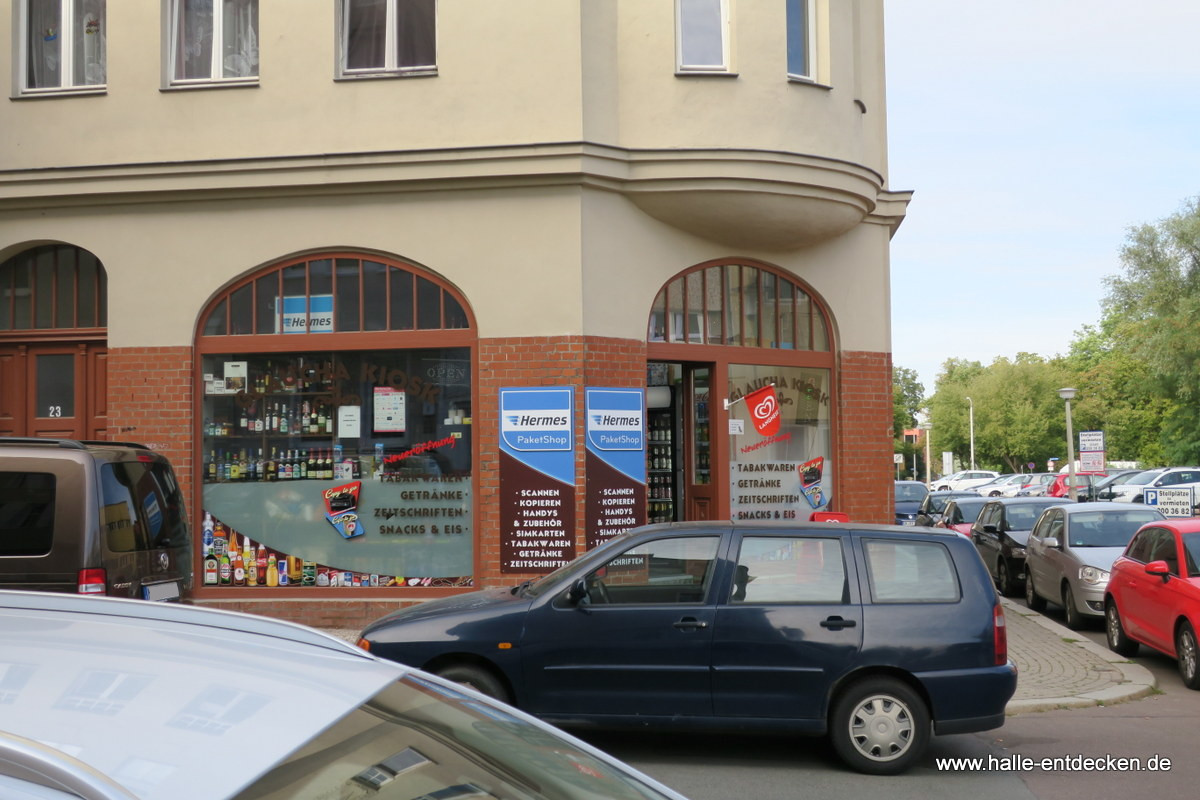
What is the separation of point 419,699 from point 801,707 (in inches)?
218

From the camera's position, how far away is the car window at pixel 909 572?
25.2 feet

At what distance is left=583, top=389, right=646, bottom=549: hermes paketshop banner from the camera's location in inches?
494

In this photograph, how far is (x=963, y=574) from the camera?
305 inches

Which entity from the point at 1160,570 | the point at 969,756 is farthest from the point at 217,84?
the point at 1160,570

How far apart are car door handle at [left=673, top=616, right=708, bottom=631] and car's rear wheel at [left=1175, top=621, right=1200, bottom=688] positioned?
5568 mm

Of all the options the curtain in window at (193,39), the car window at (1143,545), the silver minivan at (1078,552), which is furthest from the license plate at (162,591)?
the silver minivan at (1078,552)

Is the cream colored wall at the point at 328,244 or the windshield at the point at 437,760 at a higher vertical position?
the cream colored wall at the point at 328,244

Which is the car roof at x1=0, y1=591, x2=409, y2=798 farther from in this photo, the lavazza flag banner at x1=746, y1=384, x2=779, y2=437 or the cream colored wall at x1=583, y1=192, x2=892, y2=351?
the lavazza flag banner at x1=746, y1=384, x2=779, y2=437

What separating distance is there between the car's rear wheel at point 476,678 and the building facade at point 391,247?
481 centimetres

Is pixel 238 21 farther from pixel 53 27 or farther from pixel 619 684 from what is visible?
pixel 619 684

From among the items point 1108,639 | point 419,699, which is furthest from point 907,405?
point 419,699

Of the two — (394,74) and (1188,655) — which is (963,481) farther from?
(394,74)

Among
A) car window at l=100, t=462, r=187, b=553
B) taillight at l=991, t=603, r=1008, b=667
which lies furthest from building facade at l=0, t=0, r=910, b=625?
taillight at l=991, t=603, r=1008, b=667

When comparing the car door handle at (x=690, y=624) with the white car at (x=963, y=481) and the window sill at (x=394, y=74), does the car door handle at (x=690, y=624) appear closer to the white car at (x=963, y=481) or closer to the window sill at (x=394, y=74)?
the window sill at (x=394, y=74)
